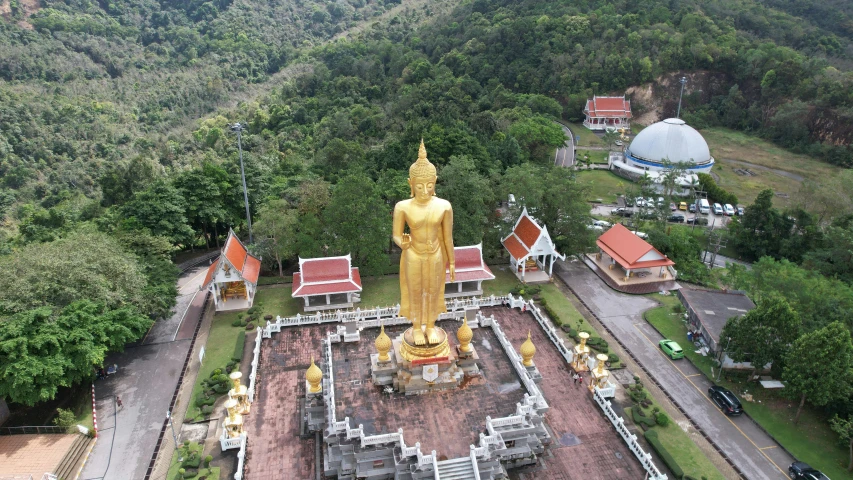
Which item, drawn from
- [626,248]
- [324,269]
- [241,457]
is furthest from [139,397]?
[626,248]

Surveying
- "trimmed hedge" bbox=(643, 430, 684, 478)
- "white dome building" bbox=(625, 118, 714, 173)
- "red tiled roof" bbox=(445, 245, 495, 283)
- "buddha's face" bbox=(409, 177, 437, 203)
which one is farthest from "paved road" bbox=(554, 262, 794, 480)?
"white dome building" bbox=(625, 118, 714, 173)

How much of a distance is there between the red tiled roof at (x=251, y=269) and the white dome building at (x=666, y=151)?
4551 centimetres

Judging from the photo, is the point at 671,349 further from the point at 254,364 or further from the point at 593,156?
the point at 593,156

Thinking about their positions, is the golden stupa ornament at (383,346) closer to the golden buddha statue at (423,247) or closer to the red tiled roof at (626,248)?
the golden buddha statue at (423,247)

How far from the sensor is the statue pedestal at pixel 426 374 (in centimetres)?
2456

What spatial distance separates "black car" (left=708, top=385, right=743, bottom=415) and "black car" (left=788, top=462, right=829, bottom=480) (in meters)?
3.60

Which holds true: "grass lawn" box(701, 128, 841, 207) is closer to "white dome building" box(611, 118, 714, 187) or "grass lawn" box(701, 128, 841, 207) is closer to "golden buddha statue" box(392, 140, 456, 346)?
"white dome building" box(611, 118, 714, 187)

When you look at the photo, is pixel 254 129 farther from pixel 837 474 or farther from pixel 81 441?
pixel 837 474

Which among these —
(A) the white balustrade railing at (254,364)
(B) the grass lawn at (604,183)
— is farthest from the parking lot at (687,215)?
(A) the white balustrade railing at (254,364)

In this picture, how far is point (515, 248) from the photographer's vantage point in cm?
4209

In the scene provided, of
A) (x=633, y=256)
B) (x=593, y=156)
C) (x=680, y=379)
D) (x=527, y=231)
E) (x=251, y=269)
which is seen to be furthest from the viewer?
(x=593, y=156)

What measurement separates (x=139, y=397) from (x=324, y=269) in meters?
13.3

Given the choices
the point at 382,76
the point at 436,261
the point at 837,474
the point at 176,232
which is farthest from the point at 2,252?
the point at 382,76

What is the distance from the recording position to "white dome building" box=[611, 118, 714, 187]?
6378 centimetres
